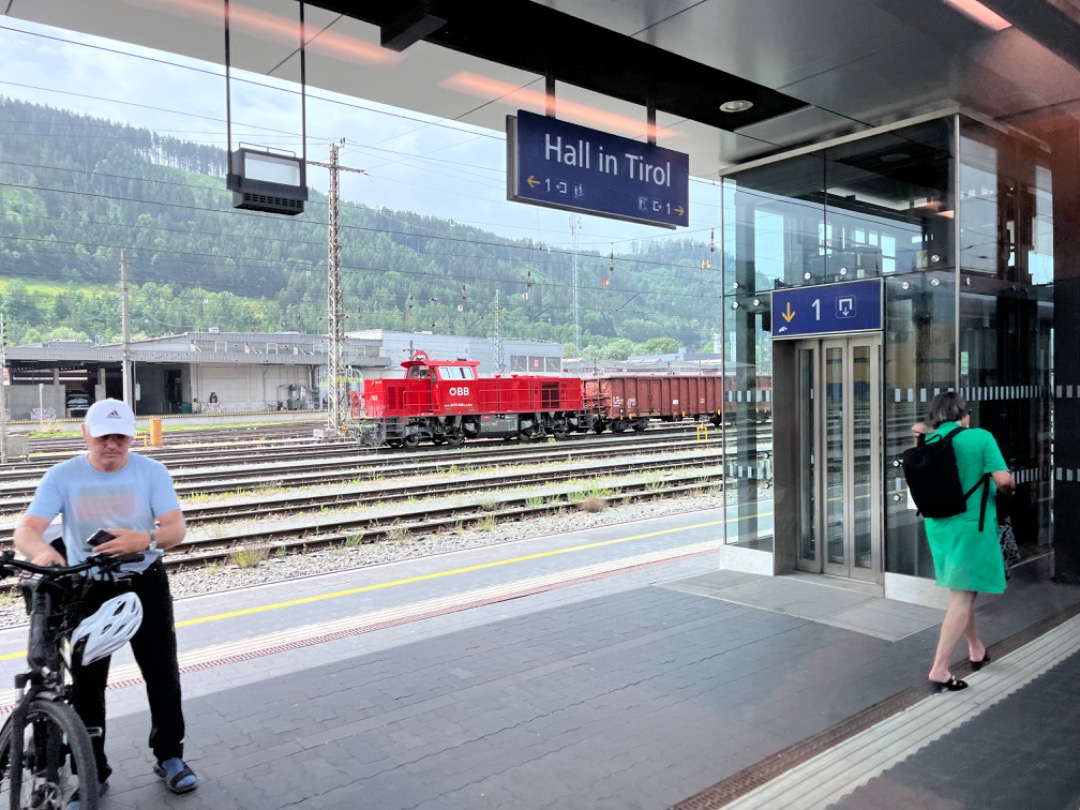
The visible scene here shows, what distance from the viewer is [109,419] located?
316 centimetres

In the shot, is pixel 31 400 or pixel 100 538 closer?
pixel 100 538

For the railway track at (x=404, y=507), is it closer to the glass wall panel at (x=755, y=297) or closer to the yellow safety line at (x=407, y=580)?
the yellow safety line at (x=407, y=580)

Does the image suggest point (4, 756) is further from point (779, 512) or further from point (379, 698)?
point (779, 512)

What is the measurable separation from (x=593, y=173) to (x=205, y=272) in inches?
2410

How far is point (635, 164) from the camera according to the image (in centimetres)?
549

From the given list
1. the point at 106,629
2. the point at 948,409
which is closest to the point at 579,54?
the point at 948,409

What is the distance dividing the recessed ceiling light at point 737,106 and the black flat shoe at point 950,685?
14.4ft

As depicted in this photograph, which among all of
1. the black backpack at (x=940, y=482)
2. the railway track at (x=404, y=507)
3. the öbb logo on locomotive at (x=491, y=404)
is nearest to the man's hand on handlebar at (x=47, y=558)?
the black backpack at (x=940, y=482)

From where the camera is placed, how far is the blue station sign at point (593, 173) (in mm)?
4914

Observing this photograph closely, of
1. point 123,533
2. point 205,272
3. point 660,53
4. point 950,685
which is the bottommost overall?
point 950,685

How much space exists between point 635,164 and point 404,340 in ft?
156

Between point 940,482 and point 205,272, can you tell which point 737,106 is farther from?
point 205,272

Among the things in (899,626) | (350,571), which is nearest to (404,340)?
(350,571)

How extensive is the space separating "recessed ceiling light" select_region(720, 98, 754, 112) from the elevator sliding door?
2.22m
